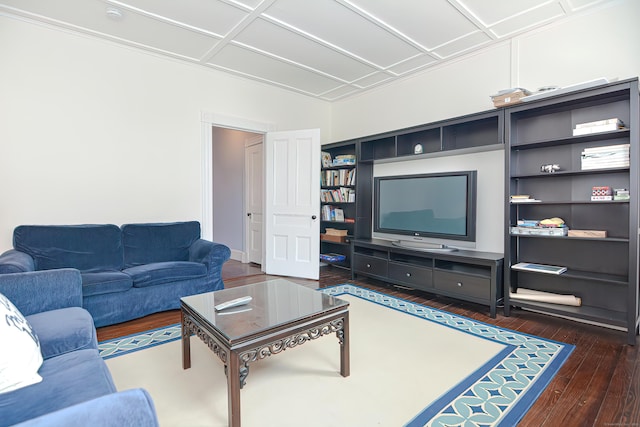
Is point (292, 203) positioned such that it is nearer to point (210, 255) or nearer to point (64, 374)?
point (210, 255)

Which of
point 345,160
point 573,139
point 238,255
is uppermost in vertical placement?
point 345,160

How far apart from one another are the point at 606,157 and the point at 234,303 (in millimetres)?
3022

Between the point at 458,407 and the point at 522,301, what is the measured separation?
1.72m

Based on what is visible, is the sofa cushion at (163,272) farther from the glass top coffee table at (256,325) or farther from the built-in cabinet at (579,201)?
the built-in cabinet at (579,201)

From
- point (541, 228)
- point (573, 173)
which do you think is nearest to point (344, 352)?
point (541, 228)

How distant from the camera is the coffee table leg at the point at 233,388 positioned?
145 cm

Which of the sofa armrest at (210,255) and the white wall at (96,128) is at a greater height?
the white wall at (96,128)

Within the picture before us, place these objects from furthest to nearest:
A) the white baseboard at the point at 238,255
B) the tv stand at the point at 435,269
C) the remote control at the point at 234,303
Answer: the white baseboard at the point at 238,255 < the tv stand at the point at 435,269 < the remote control at the point at 234,303

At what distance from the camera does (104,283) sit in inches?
108

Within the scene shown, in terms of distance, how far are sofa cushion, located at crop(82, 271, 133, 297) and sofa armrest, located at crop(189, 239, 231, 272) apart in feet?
2.26

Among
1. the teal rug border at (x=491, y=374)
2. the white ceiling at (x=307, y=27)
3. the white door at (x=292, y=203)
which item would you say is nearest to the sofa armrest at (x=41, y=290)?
the teal rug border at (x=491, y=374)

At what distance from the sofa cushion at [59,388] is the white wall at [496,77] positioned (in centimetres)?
354

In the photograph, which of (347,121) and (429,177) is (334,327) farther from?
(347,121)

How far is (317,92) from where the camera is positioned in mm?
5031
